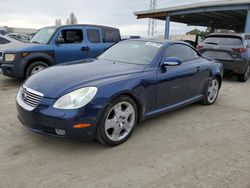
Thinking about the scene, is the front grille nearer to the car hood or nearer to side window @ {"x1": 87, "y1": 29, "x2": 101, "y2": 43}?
the car hood

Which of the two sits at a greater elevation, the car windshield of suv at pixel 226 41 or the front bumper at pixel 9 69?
the car windshield of suv at pixel 226 41

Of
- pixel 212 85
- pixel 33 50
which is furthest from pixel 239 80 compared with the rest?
pixel 33 50

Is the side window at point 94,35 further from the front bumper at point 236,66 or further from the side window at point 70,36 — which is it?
the front bumper at point 236,66

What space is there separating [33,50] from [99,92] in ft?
15.1

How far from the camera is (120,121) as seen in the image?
11.6 feet

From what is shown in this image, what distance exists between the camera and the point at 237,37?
8.50m

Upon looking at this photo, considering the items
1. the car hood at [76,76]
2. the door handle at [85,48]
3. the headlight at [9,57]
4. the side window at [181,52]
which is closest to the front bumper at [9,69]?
the headlight at [9,57]

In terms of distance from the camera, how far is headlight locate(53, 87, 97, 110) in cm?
309

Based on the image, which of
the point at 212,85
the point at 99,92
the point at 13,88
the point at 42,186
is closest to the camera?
the point at 42,186

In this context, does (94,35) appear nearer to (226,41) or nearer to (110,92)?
(226,41)

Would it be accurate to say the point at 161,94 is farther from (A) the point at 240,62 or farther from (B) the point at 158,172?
(A) the point at 240,62

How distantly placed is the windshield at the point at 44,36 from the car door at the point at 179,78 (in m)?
4.25

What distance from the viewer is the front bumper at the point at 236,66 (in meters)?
8.28

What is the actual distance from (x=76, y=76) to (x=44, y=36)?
483cm
